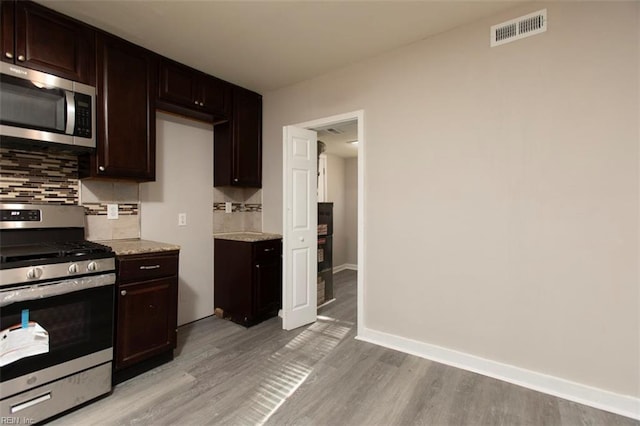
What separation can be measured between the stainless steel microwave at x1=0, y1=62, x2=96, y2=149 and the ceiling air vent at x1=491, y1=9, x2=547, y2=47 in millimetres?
2906

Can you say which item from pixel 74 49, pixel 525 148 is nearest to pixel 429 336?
pixel 525 148

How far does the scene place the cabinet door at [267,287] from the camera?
3047 mm


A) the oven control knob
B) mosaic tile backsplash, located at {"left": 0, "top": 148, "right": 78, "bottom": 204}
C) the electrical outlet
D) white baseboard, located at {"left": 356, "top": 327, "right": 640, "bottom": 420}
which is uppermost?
mosaic tile backsplash, located at {"left": 0, "top": 148, "right": 78, "bottom": 204}

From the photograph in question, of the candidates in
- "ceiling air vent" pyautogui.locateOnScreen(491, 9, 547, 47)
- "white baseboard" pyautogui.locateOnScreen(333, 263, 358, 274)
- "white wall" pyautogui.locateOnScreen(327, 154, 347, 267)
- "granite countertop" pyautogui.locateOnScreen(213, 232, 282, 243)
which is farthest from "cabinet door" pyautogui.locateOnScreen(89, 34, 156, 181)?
"white baseboard" pyautogui.locateOnScreen(333, 263, 358, 274)

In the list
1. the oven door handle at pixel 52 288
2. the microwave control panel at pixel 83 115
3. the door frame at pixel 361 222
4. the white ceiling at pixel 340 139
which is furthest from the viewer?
the white ceiling at pixel 340 139

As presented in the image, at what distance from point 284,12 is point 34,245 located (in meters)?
2.30

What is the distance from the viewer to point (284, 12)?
2070mm

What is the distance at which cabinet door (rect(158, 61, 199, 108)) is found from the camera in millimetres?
2635

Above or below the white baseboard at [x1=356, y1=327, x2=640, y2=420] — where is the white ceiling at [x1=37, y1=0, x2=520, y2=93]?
above

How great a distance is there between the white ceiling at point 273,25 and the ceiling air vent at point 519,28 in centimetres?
11

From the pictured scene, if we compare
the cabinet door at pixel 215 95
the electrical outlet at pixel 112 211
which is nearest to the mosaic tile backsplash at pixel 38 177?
the electrical outlet at pixel 112 211

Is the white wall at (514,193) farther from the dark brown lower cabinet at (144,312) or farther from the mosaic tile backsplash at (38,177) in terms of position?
the mosaic tile backsplash at (38,177)

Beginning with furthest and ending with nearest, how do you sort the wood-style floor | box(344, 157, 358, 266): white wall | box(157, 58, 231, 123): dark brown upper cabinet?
box(344, 157, 358, 266): white wall → box(157, 58, 231, 123): dark brown upper cabinet → the wood-style floor

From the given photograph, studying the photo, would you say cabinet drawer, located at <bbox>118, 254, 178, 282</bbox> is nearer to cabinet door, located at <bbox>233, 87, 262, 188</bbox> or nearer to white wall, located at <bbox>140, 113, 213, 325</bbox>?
white wall, located at <bbox>140, 113, 213, 325</bbox>
